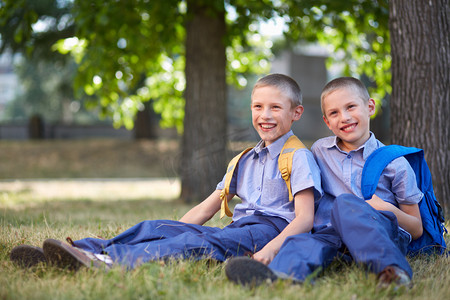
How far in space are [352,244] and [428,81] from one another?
261 cm

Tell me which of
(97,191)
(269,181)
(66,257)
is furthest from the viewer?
(97,191)

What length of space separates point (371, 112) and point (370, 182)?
515 mm

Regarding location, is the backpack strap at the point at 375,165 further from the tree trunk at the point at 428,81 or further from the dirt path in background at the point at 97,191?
the dirt path in background at the point at 97,191

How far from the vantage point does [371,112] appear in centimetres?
302

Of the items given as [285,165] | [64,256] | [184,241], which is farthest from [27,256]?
[285,165]

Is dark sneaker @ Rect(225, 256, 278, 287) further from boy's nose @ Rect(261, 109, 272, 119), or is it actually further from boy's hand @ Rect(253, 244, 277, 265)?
boy's nose @ Rect(261, 109, 272, 119)

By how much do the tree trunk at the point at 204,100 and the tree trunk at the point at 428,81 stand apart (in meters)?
3.85

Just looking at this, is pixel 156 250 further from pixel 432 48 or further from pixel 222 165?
pixel 222 165

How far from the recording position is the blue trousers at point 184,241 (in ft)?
8.84

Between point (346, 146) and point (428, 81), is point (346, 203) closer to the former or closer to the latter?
point (346, 146)

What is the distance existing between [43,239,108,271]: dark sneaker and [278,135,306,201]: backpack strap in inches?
45.8

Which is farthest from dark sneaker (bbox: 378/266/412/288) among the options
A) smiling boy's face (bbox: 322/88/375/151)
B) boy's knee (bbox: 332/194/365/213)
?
smiling boy's face (bbox: 322/88/375/151)

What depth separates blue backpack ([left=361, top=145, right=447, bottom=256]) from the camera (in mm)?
2766

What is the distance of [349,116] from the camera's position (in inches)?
114
